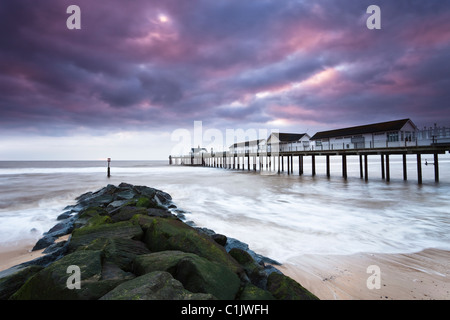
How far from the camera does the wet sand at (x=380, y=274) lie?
396 cm

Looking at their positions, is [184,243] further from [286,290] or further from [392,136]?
[392,136]

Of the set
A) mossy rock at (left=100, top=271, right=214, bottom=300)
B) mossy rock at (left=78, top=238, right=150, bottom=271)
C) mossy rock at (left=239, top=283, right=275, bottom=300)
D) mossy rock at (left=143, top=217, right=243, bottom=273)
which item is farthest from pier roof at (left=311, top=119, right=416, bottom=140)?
mossy rock at (left=100, top=271, right=214, bottom=300)

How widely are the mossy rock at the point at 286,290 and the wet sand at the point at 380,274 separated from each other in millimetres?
1177

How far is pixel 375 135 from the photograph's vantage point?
26578mm

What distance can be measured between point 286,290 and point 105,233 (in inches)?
151

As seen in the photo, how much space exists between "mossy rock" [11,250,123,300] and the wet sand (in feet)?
11.7

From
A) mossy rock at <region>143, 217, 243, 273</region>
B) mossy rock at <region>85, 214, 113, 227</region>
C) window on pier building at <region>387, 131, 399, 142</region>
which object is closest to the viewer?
mossy rock at <region>143, 217, 243, 273</region>

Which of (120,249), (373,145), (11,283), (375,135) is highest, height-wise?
(375,135)

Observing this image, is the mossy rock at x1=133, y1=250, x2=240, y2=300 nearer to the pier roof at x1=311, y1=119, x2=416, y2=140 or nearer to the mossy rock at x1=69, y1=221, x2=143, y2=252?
the mossy rock at x1=69, y1=221, x2=143, y2=252

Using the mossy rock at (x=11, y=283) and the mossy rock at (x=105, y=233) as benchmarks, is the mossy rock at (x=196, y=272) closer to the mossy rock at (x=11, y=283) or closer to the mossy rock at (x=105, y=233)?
the mossy rock at (x=105, y=233)

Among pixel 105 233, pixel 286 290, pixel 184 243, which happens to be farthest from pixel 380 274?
pixel 105 233

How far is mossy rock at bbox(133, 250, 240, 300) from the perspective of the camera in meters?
2.82

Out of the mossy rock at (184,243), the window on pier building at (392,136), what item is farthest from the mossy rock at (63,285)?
the window on pier building at (392,136)

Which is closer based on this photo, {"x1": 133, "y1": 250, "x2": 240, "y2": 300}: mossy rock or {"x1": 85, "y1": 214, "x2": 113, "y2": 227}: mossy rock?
{"x1": 133, "y1": 250, "x2": 240, "y2": 300}: mossy rock
